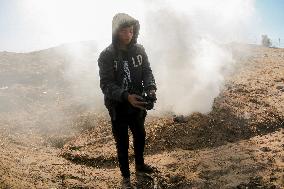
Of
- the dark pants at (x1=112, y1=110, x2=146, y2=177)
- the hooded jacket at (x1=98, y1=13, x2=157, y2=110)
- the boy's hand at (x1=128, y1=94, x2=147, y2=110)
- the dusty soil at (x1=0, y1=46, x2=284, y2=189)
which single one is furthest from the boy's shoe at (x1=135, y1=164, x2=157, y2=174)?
the boy's hand at (x1=128, y1=94, x2=147, y2=110)

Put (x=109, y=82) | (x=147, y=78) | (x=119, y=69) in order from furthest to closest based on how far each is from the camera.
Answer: (x=147, y=78) < (x=119, y=69) < (x=109, y=82)

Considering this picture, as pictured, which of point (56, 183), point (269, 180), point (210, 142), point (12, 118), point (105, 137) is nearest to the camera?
point (269, 180)

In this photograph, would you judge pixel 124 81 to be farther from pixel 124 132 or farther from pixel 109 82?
pixel 124 132

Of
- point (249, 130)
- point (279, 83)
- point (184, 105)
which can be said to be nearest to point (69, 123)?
point (184, 105)

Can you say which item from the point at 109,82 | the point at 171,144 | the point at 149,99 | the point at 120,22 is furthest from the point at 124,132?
the point at 171,144

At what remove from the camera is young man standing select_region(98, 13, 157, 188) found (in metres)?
4.10

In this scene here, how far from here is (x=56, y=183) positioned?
457cm

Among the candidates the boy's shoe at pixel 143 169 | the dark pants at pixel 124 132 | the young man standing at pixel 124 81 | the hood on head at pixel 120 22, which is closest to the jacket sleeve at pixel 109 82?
the young man standing at pixel 124 81

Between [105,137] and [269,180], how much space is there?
3.10 m

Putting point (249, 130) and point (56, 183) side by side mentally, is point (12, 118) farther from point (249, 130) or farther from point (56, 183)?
point (249, 130)

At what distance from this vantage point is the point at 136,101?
396 cm

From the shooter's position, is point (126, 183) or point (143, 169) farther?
point (143, 169)

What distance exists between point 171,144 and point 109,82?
7.51 feet

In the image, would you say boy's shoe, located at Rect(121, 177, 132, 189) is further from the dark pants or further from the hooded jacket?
the hooded jacket
